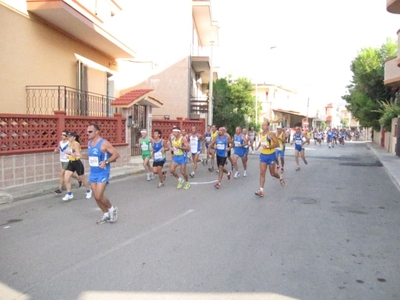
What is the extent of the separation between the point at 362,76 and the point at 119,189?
3106 centimetres

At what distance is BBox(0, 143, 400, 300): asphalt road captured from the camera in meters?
4.45

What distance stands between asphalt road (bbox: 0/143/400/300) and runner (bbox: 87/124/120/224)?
0.30 meters

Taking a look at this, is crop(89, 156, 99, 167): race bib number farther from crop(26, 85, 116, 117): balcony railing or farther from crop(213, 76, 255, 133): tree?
crop(213, 76, 255, 133): tree

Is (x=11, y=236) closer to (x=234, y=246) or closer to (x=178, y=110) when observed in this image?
(x=234, y=246)

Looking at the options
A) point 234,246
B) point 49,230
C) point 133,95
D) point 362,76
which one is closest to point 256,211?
point 234,246

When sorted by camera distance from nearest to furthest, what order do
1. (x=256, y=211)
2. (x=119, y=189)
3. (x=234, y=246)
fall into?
1. (x=234, y=246)
2. (x=256, y=211)
3. (x=119, y=189)

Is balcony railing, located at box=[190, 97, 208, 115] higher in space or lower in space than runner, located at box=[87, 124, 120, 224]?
higher

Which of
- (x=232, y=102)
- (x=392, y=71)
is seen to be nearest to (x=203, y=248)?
(x=392, y=71)

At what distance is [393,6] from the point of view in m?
14.8

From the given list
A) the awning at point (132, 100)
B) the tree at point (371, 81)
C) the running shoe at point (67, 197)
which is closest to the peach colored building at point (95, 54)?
the awning at point (132, 100)

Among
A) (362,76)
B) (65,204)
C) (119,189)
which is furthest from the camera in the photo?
(362,76)

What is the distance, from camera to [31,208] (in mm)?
8727

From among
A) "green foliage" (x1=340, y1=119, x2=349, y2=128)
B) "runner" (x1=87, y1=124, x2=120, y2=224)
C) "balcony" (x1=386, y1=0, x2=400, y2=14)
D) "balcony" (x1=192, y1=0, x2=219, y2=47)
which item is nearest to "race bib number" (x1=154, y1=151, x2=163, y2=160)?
"runner" (x1=87, y1=124, x2=120, y2=224)

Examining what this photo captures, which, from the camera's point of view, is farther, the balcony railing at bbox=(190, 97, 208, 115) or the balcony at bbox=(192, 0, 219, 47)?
the balcony railing at bbox=(190, 97, 208, 115)
